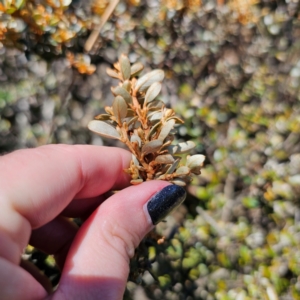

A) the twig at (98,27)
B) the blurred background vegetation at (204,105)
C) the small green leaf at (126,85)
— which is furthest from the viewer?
the twig at (98,27)

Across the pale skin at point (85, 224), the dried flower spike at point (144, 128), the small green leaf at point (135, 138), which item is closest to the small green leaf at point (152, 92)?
the dried flower spike at point (144, 128)

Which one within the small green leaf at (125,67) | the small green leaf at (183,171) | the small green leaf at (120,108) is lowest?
the small green leaf at (183,171)

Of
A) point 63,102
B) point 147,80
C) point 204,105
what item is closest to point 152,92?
point 147,80

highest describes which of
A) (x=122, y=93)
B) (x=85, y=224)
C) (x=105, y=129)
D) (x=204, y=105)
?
(x=122, y=93)

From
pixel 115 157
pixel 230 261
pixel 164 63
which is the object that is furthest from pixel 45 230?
pixel 164 63

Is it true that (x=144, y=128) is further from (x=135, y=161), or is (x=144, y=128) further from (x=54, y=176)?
(x=54, y=176)

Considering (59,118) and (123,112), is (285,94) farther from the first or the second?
(59,118)

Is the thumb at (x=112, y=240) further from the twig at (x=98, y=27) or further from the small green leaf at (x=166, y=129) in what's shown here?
the twig at (x=98, y=27)

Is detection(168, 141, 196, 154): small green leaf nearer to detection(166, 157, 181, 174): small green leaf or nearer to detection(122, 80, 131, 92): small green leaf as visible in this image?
detection(166, 157, 181, 174): small green leaf
